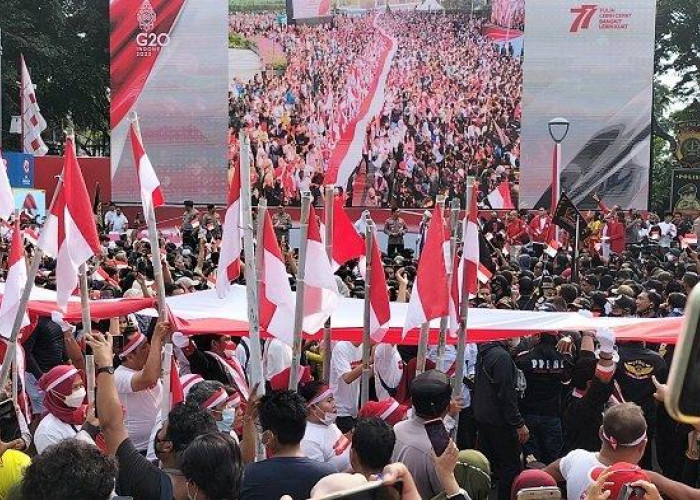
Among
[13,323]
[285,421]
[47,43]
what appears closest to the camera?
[285,421]

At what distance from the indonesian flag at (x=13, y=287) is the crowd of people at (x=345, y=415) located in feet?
1.45

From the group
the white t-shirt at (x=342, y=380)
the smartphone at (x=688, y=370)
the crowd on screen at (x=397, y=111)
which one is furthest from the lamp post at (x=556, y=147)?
the smartphone at (x=688, y=370)

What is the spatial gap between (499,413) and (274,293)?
Answer: 7.42 feet

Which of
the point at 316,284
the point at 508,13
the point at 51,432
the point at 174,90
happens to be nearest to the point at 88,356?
the point at 51,432

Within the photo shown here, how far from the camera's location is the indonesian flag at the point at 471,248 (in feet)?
24.1

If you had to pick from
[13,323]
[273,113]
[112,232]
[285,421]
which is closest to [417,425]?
[285,421]

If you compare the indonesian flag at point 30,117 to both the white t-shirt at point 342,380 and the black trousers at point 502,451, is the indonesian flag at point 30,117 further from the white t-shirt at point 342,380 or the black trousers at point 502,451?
the black trousers at point 502,451

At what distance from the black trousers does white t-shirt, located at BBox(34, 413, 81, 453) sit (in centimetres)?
363

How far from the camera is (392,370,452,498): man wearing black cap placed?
5.04 m

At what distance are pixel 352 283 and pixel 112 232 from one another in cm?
1382

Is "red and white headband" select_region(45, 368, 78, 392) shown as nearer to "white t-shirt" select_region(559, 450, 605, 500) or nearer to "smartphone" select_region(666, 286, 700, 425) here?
"white t-shirt" select_region(559, 450, 605, 500)

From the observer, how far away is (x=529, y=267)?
19172 mm

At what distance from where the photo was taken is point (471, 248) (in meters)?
7.41

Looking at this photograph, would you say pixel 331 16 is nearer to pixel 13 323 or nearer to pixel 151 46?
pixel 151 46
